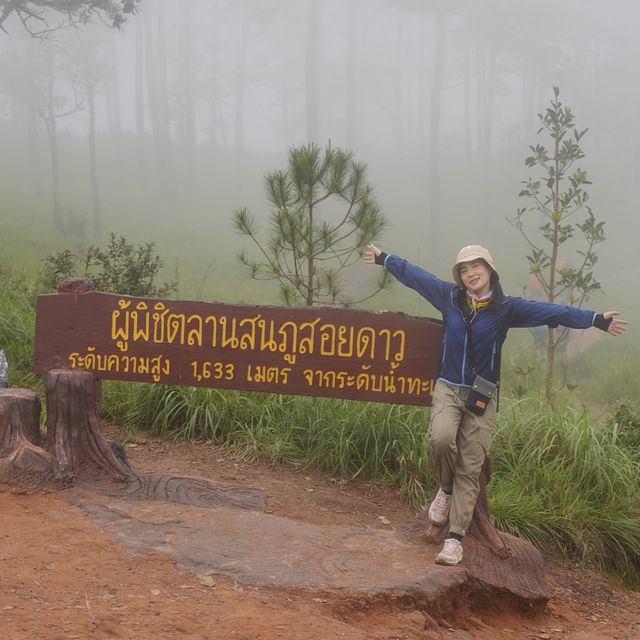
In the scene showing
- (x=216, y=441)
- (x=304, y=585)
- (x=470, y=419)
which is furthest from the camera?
(x=216, y=441)

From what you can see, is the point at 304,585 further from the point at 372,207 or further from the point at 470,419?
the point at 372,207

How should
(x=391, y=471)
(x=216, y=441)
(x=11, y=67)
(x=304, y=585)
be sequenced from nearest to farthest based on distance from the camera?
1. (x=304, y=585)
2. (x=391, y=471)
3. (x=216, y=441)
4. (x=11, y=67)

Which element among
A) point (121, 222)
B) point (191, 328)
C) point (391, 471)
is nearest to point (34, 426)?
point (191, 328)

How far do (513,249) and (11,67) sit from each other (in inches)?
475

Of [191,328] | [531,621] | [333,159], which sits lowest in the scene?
[531,621]

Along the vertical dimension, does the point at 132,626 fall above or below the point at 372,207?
below

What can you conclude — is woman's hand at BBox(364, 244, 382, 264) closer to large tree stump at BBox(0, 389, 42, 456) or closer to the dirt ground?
the dirt ground

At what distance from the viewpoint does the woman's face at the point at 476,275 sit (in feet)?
10.7

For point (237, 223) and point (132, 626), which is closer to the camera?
point (132, 626)

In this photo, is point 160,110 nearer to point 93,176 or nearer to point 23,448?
point 93,176

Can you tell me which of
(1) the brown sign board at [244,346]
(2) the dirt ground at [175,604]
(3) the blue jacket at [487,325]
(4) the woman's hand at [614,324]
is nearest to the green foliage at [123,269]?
(1) the brown sign board at [244,346]

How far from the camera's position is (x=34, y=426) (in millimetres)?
3998

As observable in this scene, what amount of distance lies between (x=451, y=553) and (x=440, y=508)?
0.23m

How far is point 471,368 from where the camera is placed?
323cm
